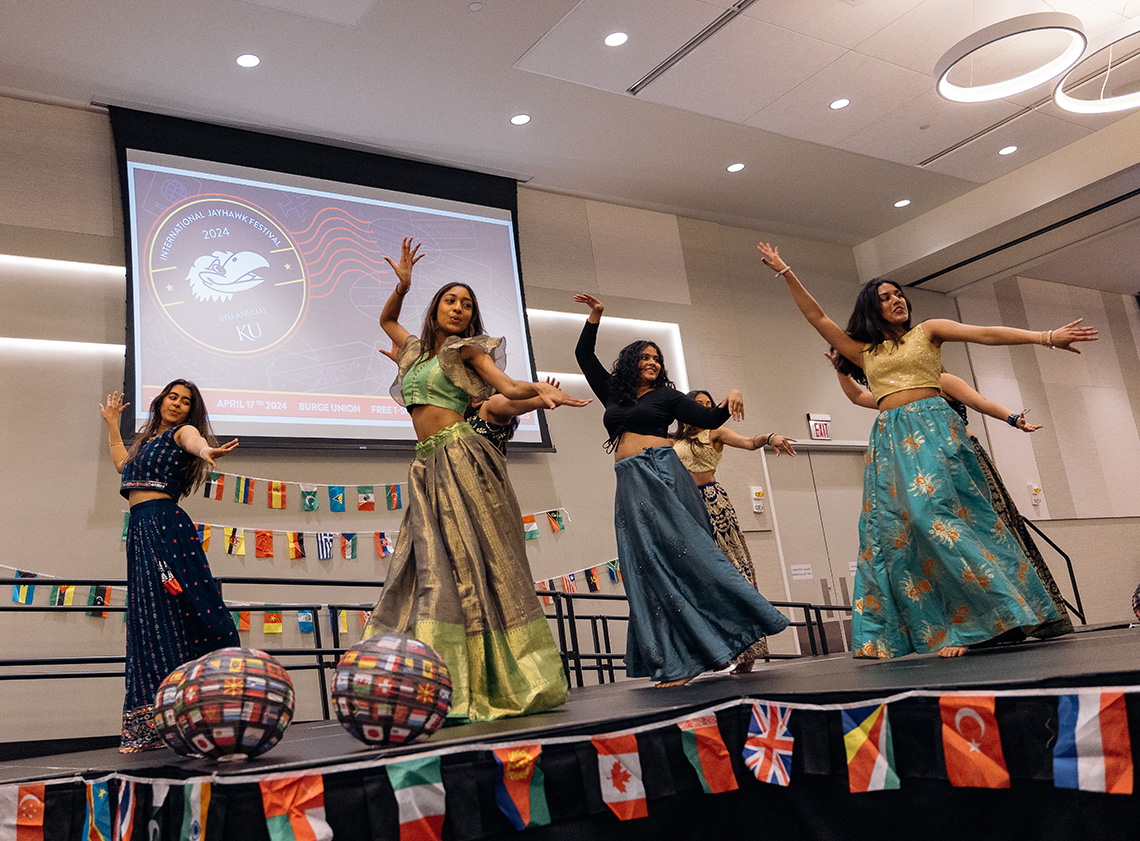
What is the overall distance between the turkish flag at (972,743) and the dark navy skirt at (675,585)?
5.00 ft

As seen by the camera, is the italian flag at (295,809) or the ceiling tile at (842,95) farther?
the ceiling tile at (842,95)

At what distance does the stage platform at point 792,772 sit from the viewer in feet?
4.66

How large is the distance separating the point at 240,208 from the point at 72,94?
1142 millimetres

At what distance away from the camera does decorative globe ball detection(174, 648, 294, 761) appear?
5.98 feet

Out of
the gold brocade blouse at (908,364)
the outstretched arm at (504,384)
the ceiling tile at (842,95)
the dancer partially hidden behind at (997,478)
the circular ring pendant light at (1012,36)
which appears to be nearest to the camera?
the outstretched arm at (504,384)

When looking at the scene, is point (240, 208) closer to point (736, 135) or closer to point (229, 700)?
point (736, 135)

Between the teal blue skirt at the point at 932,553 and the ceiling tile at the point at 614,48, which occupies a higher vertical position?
the ceiling tile at the point at 614,48

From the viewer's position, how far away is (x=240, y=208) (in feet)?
20.1

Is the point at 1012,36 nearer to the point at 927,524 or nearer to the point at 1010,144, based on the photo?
the point at 1010,144

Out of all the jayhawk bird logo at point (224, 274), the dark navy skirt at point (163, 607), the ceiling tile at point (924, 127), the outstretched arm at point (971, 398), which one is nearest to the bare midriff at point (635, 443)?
the outstretched arm at point (971, 398)

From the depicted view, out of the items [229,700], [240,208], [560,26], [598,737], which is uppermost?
[560,26]

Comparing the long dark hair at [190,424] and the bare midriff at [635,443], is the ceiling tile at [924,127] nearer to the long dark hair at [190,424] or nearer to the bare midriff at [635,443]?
the bare midriff at [635,443]

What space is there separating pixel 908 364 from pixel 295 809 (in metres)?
2.50

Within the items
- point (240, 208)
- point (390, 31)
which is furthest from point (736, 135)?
point (240, 208)
